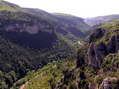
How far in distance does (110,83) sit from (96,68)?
34.8 m

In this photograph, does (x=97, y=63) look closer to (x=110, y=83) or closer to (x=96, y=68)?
(x=96, y=68)

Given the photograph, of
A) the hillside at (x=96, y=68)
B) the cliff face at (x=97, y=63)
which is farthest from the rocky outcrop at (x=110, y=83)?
the cliff face at (x=97, y=63)

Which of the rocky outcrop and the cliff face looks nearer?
the rocky outcrop

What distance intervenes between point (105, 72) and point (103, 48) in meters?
23.1

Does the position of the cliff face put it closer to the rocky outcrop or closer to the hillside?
the hillside

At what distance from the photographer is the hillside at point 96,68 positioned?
107150mm

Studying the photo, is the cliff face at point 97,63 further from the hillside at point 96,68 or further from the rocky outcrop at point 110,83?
the rocky outcrop at point 110,83

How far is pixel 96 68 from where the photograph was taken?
428ft

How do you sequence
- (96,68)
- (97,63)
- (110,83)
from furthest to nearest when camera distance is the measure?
(97,63) < (96,68) < (110,83)

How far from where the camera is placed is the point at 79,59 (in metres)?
152

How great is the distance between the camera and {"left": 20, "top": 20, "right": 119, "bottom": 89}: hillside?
107150mm

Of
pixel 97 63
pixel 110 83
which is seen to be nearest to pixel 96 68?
pixel 97 63

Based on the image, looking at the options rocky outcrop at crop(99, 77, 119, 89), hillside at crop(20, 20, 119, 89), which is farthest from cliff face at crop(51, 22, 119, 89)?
rocky outcrop at crop(99, 77, 119, 89)

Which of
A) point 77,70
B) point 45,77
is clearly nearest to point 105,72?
point 77,70
